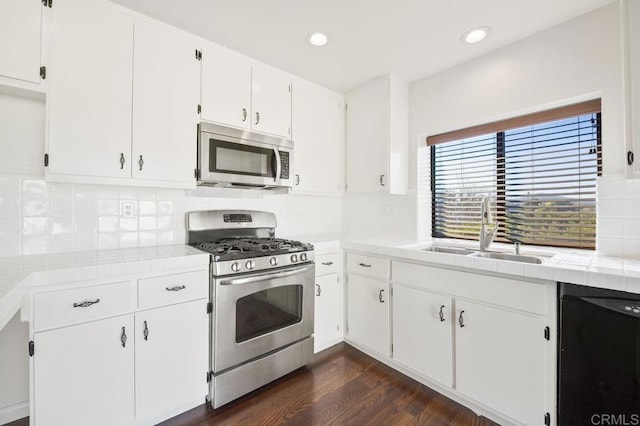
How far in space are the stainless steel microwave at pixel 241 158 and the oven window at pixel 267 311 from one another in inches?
33.5

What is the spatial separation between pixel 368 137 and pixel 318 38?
0.98 meters

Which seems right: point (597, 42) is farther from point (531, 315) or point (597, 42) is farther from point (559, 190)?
point (531, 315)

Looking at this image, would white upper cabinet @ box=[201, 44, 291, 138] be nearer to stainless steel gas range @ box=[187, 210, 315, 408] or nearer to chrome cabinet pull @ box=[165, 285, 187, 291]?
stainless steel gas range @ box=[187, 210, 315, 408]

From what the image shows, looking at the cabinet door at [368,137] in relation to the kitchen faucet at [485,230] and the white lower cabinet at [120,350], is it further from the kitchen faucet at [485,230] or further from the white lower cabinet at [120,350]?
the white lower cabinet at [120,350]

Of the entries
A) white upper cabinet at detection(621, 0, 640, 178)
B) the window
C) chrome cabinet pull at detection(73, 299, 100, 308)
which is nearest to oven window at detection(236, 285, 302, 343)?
chrome cabinet pull at detection(73, 299, 100, 308)

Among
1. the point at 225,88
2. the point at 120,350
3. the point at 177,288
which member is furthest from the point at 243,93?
the point at 120,350

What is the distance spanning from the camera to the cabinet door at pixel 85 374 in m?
1.26

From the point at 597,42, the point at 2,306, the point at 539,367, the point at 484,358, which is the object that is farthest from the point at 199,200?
the point at 597,42

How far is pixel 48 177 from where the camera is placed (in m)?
1.51

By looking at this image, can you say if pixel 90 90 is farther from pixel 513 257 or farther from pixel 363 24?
pixel 513 257

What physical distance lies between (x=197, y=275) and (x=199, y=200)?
78 cm

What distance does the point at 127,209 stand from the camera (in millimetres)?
1915

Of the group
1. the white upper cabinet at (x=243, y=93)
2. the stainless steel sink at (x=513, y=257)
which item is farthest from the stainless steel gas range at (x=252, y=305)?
the stainless steel sink at (x=513, y=257)

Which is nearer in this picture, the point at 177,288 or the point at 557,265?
the point at 557,265
